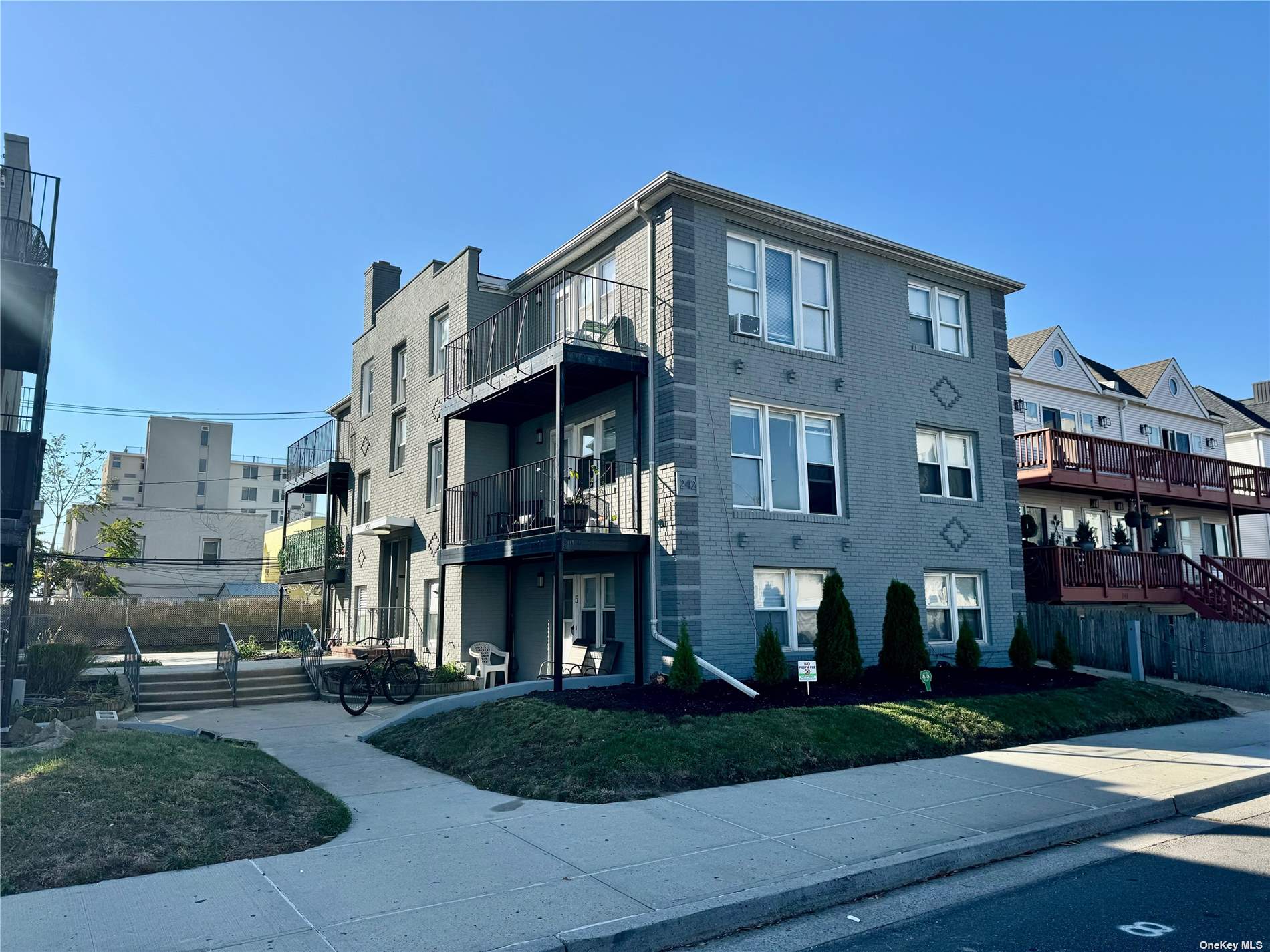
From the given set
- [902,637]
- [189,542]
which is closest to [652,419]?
[902,637]

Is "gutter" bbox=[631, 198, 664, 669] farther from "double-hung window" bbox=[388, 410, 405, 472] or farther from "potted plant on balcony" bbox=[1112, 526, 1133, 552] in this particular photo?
"potted plant on balcony" bbox=[1112, 526, 1133, 552]

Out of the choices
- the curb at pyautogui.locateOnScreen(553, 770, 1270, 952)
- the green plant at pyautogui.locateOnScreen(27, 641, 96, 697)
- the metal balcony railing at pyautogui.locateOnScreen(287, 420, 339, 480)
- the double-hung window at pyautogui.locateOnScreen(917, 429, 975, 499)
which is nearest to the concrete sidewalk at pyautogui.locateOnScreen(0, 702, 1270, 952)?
the curb at pyautogui.locateOnScreen(553, 770, 1270, 952)

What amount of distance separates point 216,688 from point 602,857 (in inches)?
485

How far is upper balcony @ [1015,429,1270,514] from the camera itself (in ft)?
70.6

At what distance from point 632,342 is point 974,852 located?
9875 millimetres

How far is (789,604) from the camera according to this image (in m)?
14.9

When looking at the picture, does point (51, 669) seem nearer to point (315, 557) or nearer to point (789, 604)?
point (315, 557)

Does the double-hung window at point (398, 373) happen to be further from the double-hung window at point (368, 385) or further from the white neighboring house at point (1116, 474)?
the white neighboring house at point (1116, 474)

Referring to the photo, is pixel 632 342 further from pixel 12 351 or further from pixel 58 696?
pixel 58 696

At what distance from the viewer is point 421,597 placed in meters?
20.0

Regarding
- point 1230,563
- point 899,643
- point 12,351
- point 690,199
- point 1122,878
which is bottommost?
point 1122,878

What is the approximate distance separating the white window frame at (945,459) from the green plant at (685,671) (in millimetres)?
6750

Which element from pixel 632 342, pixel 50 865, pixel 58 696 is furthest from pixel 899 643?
pixel 58 696

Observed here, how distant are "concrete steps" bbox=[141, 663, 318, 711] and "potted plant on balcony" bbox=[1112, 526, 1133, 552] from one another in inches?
791
